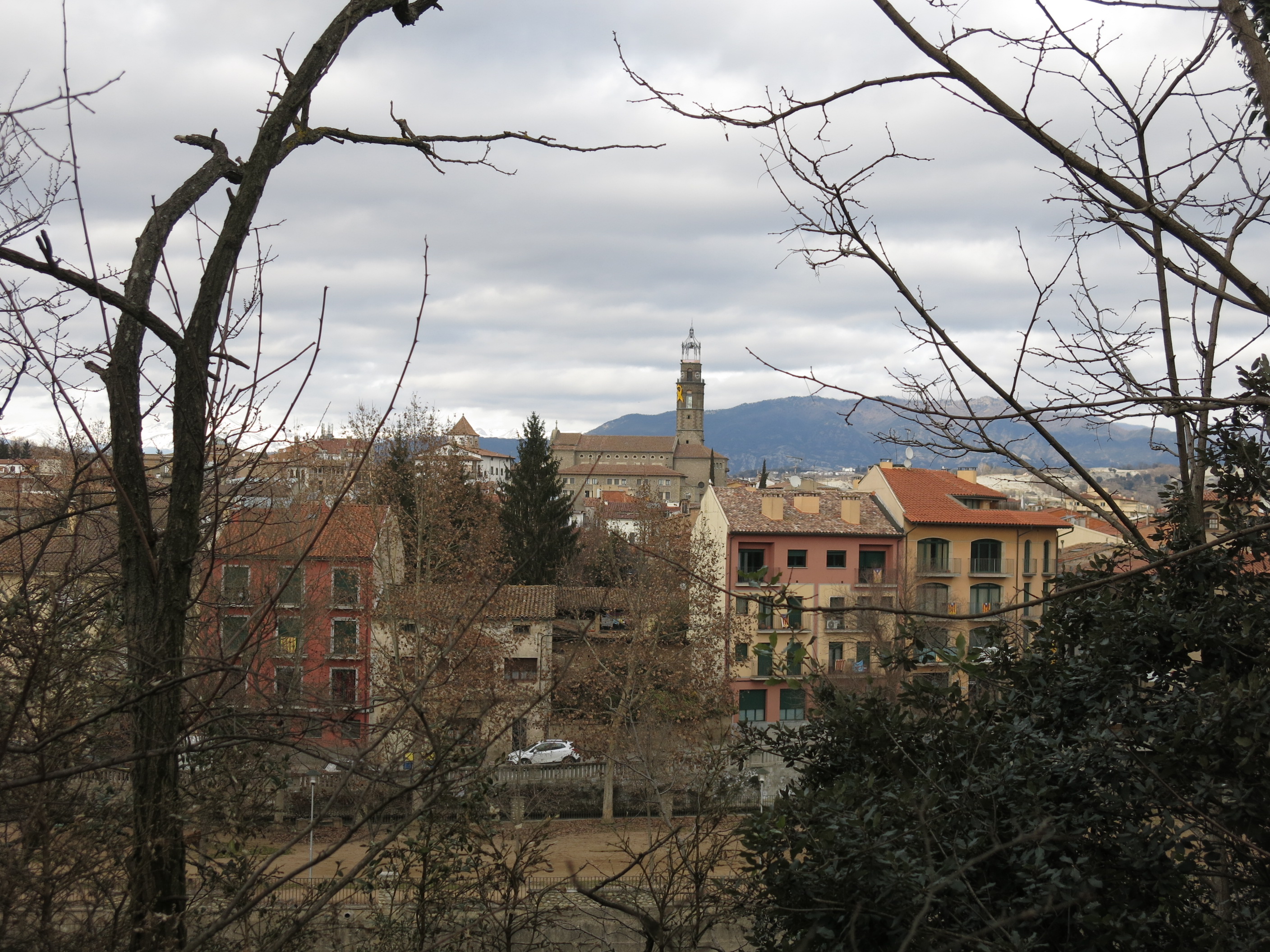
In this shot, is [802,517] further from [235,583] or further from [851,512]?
[235,583]

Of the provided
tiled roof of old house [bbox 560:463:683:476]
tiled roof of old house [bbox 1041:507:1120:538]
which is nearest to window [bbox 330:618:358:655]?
tiled roof of old house [bbox 1041:507:1120:538]

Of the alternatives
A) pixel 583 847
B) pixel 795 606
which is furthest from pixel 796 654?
pixel 583 847

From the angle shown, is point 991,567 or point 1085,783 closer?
point 1085,783

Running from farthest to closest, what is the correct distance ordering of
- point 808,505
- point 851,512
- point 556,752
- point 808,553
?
1. point 808,505
2. point 851,512
3. point 808,553
4. point 556,752

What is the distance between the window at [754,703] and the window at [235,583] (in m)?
15.7

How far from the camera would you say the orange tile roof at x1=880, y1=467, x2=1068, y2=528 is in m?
29.4

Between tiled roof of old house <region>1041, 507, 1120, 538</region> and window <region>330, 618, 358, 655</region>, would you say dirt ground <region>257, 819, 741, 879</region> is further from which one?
tiled roof of old house <region>1041, 507, 1120, 538</region>

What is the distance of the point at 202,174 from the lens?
105 inches

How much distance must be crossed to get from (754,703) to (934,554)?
7.80 meters

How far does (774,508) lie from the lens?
28.6m

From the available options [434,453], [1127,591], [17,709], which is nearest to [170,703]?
[17,709]

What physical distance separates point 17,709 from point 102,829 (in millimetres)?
1212

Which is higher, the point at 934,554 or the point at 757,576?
the point at 757,576

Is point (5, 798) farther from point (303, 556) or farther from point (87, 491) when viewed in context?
point (87, 491)
